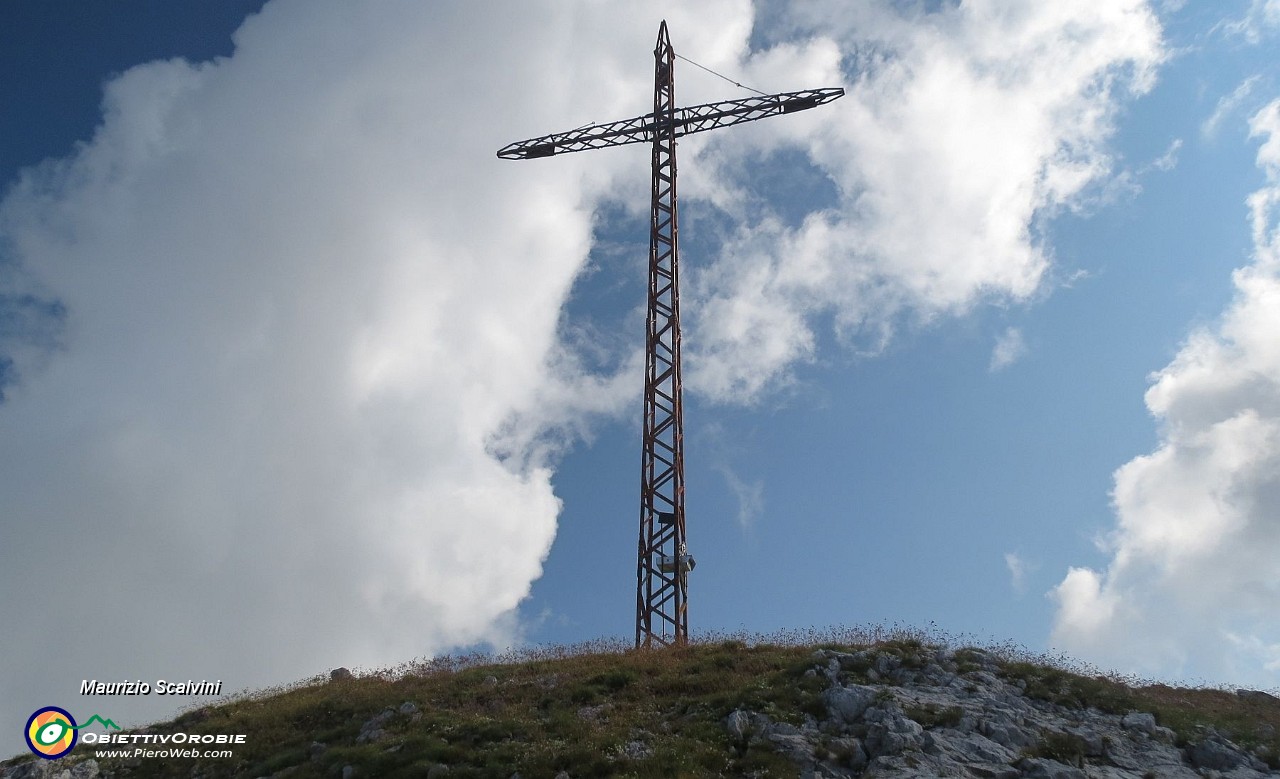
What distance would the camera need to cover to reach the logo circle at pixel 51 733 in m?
23.9

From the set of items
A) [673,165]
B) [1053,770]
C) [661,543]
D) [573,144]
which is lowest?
[1053,770]

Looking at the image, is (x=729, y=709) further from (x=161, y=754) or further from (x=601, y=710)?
(x=161, y=754)

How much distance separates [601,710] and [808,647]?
6959mm

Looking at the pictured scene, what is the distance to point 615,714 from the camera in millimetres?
21375

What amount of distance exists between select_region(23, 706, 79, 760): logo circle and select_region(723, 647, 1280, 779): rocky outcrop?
17687 millimetres

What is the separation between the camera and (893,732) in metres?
19.0

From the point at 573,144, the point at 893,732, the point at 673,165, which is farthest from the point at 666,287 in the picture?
the point at 893,732

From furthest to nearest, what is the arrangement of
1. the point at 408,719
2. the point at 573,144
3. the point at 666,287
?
the point at 573,144 < the point at 666,287 < the point at 408,719

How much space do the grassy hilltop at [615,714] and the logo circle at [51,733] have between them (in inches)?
17.0

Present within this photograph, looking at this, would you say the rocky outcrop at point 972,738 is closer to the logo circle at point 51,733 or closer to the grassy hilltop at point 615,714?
the grassy hilltop at point 615,714

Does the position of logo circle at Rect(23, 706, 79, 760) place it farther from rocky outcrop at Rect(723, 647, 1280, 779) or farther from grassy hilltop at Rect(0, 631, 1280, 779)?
rocky outcrop at Rect(723, 647, 1280, 779)

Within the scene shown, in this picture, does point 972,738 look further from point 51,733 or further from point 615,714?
point 51,733

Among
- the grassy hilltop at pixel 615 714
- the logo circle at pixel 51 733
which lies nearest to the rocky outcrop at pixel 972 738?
the grassy hilltop at pixel 615 714

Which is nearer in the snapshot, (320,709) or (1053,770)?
(1053,770)
